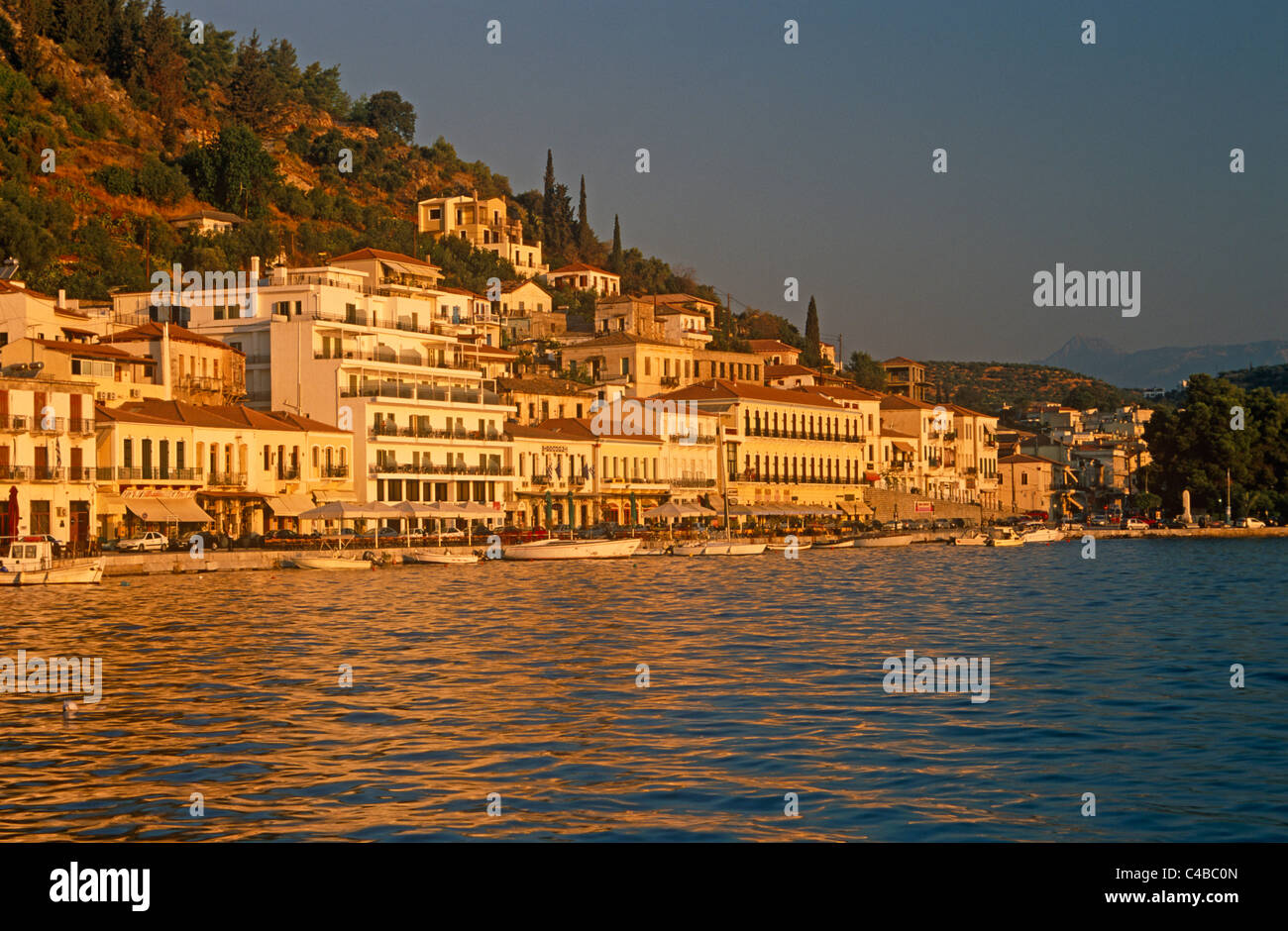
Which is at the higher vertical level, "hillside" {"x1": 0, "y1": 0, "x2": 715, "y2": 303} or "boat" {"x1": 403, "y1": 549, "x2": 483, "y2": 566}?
"hillside" {"x1": 0, "y1": 0, "x2": 715, "y2": 303}

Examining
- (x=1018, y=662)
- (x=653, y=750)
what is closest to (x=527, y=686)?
(x=653, y=750)

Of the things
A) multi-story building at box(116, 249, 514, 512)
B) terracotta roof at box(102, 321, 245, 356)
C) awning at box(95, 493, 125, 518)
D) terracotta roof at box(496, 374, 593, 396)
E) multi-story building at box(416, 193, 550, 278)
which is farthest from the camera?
multi-story building at box(416, 193, 550, 278)

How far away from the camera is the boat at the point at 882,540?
101812mm

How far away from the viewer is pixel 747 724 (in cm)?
2084

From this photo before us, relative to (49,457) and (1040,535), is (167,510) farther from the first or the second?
(1040,535)

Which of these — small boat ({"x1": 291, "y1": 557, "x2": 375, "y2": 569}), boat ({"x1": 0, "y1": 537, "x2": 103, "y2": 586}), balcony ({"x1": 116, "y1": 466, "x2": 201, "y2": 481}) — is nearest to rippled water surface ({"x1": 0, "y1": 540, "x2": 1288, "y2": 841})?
boat ({"x1": 0, "y1": 537, "x2": 103, "y2": 586})

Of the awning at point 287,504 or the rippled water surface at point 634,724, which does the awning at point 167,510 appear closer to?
the awning at point 287,504

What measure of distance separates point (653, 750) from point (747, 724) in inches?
104

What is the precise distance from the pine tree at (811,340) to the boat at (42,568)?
10930cm

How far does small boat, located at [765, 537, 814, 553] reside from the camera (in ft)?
301

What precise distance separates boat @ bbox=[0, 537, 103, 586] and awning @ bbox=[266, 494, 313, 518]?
18500 mm

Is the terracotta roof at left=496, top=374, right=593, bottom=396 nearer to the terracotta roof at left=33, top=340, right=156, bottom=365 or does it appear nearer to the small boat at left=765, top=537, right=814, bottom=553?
the small boat at left=765, top=537, right=814, bottom=553

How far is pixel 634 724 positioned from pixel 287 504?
53.1 metres

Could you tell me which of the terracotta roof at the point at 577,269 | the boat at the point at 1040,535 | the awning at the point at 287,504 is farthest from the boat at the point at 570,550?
the terracotta roof at the point at 577,269
